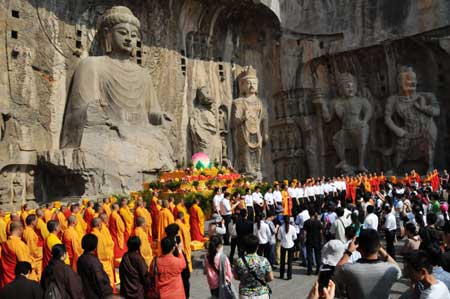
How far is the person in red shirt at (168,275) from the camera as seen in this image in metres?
4.56

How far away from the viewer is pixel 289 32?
21672 mm

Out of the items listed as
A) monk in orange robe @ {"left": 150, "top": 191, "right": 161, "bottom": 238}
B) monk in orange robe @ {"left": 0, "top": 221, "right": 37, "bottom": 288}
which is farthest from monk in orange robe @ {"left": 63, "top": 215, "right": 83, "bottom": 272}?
monk in orange robe @ {"left": 150, "top": 191, "right": 161, "bottom": 238}

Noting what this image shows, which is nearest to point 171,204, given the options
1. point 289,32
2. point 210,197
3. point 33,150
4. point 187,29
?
point 210,197

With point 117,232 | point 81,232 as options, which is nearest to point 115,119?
point 117,232

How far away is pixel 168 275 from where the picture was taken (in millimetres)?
4570

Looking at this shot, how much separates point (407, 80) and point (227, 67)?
24.6 feet

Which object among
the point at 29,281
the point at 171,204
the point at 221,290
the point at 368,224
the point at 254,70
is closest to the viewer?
the point at 29,281

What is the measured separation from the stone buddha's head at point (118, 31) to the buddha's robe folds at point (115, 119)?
1.34 ft

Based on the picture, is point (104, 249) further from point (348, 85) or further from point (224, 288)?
point (348, 85)

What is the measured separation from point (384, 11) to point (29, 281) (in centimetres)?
1979

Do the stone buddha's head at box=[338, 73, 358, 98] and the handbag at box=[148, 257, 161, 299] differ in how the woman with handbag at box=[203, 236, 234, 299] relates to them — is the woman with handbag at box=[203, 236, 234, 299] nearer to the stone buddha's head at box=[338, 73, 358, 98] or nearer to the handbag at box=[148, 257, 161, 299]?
the handbag at box=[148, 257, 161, 299]

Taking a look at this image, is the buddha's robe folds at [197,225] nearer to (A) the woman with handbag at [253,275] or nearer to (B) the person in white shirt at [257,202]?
(B) the person in white shirt at [257,202]

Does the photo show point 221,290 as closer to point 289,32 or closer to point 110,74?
point 110,74

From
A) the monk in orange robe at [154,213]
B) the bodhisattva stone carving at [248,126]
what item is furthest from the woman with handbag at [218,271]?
the bodhisattva stone carving at [248,126]
